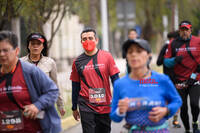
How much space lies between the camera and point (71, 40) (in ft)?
109

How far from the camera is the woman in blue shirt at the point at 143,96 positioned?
4.21 m

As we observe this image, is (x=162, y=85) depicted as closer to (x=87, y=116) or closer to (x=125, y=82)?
(x=125, y=82)

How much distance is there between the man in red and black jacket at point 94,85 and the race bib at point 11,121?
6.87 ft

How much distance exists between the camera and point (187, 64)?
8062 mm

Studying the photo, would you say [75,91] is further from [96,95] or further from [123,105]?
[123,105]

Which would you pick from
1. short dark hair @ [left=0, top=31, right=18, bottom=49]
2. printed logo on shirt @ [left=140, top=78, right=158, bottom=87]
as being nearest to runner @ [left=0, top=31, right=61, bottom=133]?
short dark hair @ [left=0, top=31, right=18, bottom=49]

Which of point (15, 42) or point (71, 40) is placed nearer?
Answer: point (15, 42)

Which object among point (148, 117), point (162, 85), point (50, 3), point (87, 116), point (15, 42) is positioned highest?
point (50, 3)

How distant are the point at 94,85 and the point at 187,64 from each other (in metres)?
2.38

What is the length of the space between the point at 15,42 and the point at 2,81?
416mm

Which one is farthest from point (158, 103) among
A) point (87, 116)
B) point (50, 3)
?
point (50, 3)

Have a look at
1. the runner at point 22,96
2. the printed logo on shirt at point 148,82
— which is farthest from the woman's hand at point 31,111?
the printed logo on shirt at point 148,82

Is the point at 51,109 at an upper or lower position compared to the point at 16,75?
lower

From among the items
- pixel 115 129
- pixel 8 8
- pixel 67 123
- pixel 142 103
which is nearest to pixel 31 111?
pixel 142 103
